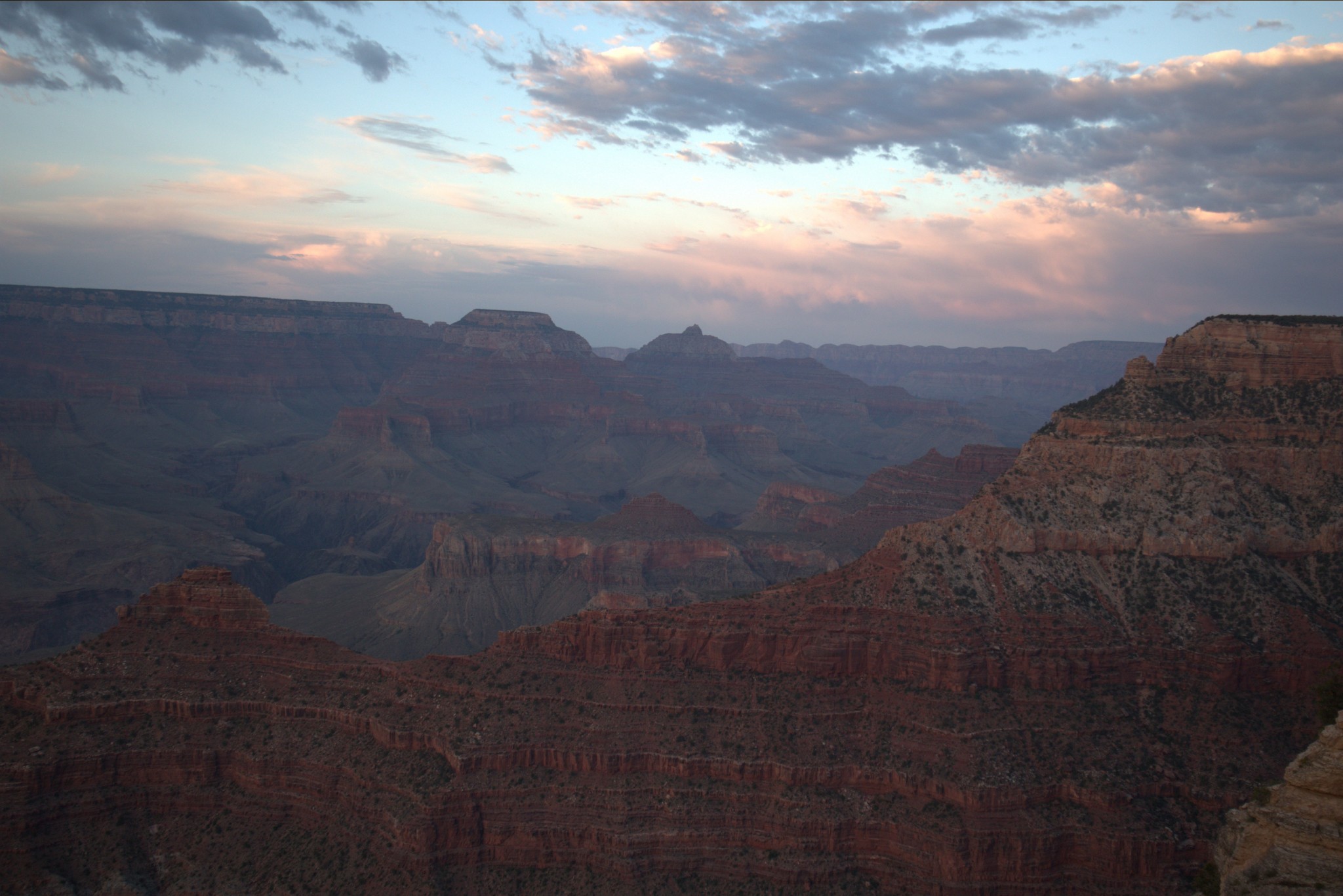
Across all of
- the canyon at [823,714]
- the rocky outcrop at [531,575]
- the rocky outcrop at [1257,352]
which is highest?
the rocky outcrop at [1257,352]

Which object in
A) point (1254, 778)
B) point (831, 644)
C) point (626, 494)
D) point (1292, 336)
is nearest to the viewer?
point (1254, 778)

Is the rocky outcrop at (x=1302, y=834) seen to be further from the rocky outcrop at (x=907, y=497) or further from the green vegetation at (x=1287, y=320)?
the rocky outcrop at (x=907, y=497)

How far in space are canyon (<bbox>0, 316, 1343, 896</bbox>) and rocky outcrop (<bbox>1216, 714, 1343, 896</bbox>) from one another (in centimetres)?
1869

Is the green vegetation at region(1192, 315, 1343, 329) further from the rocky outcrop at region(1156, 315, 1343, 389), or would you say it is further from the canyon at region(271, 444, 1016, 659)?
the canyon at region(271, 444, 1016, 659)

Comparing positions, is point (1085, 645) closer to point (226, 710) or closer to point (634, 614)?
point (634, 614)

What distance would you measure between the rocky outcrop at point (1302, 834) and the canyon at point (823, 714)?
1869cm

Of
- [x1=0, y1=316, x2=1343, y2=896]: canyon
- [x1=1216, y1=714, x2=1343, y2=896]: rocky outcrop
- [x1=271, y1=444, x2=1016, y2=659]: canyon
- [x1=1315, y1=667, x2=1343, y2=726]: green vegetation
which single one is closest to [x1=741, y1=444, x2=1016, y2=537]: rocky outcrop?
[x1=271, y1=444, x2=1016, y2=659]: canyon

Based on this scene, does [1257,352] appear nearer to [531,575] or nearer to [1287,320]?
[1287,320]

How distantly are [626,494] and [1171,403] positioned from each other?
439 ft

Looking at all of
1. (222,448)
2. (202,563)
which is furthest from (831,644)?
(222,448)

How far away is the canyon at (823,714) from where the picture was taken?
141 ft

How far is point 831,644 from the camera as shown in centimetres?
4944

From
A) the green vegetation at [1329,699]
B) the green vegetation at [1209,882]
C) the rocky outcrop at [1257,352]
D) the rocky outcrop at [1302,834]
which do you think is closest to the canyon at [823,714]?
the rocky outcrop at [1257,352]

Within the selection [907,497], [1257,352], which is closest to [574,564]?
[907,497]
